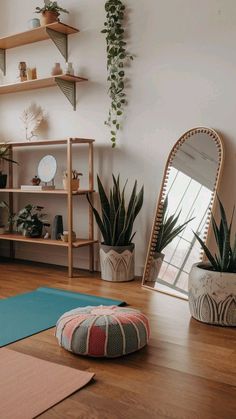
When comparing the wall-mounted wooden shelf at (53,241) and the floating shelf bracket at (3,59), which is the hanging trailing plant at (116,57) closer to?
the wall-mounted wooden shelf at (53,241)

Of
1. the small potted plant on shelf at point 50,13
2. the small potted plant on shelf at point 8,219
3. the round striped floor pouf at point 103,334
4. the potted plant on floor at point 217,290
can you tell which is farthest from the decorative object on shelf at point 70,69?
the round striped floor pouf at point 103,334

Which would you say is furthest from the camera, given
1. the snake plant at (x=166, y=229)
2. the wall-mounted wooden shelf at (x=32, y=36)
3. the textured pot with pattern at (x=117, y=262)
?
the wall-mounted wooden shelf at (x=32, y=36)

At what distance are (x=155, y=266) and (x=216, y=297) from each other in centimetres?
97

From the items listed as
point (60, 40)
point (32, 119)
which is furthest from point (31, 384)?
point (60, 40)

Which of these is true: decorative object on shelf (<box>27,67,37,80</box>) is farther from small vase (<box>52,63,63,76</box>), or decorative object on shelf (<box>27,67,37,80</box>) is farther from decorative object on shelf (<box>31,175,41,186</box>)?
decorative object on shelf (<box>31,175,41,186</box>)

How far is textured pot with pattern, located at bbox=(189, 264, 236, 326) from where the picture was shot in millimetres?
2482

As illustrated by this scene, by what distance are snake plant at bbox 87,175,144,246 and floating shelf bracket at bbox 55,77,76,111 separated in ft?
2.90

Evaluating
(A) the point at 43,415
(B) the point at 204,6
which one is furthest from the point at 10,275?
(B) the point at 204,6

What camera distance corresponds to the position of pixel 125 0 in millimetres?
3684

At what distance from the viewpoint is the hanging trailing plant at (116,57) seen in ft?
12.1

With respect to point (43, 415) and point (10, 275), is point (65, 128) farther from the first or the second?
point (43, 415)

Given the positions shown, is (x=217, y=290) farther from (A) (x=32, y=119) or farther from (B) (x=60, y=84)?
(A) (x=32, y=119)

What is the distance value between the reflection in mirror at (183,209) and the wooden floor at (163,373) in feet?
1.33

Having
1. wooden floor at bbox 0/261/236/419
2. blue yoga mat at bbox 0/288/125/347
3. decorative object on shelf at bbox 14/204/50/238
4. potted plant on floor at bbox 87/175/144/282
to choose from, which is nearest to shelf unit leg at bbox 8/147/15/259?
decorative object on shelf at bbox 14/204/50/238
